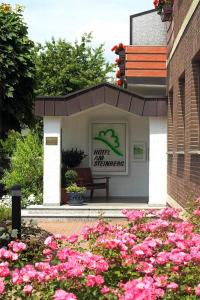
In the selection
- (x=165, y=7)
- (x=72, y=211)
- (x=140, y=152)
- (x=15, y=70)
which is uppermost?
(x=165, y=7)

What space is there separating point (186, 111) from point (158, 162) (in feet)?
15.6

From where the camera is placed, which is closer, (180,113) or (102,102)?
(180,113)

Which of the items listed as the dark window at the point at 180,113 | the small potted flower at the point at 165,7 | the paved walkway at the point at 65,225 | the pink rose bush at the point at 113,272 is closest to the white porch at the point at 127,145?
the paved walkway at the point at 65,225

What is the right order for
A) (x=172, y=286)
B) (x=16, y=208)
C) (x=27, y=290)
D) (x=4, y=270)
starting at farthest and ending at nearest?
1. (x=16, y=208)
2. (x=4, y=270)
3. (x=27, y=290)
4. (x=172, y=286)

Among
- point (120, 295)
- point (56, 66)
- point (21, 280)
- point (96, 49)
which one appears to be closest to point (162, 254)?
point (120, 295)

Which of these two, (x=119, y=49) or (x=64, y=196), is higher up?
(x=119, y=49)

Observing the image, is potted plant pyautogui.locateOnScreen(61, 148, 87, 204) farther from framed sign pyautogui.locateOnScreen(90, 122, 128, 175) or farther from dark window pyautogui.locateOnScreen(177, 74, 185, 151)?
dark window pyautogui.locateOnScreen(177, 74, 185, 151)

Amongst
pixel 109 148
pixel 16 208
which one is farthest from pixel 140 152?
pixel 16 208

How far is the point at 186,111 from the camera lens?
12.8 metres

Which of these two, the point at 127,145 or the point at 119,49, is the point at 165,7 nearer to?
the point at 119,49

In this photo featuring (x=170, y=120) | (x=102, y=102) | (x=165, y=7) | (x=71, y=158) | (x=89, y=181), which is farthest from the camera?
(x=71, y=158)

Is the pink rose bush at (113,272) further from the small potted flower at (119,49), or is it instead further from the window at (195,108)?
the small potted flower at (119,49)

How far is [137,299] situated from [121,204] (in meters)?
14.3

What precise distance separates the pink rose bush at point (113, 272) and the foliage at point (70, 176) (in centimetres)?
1266
